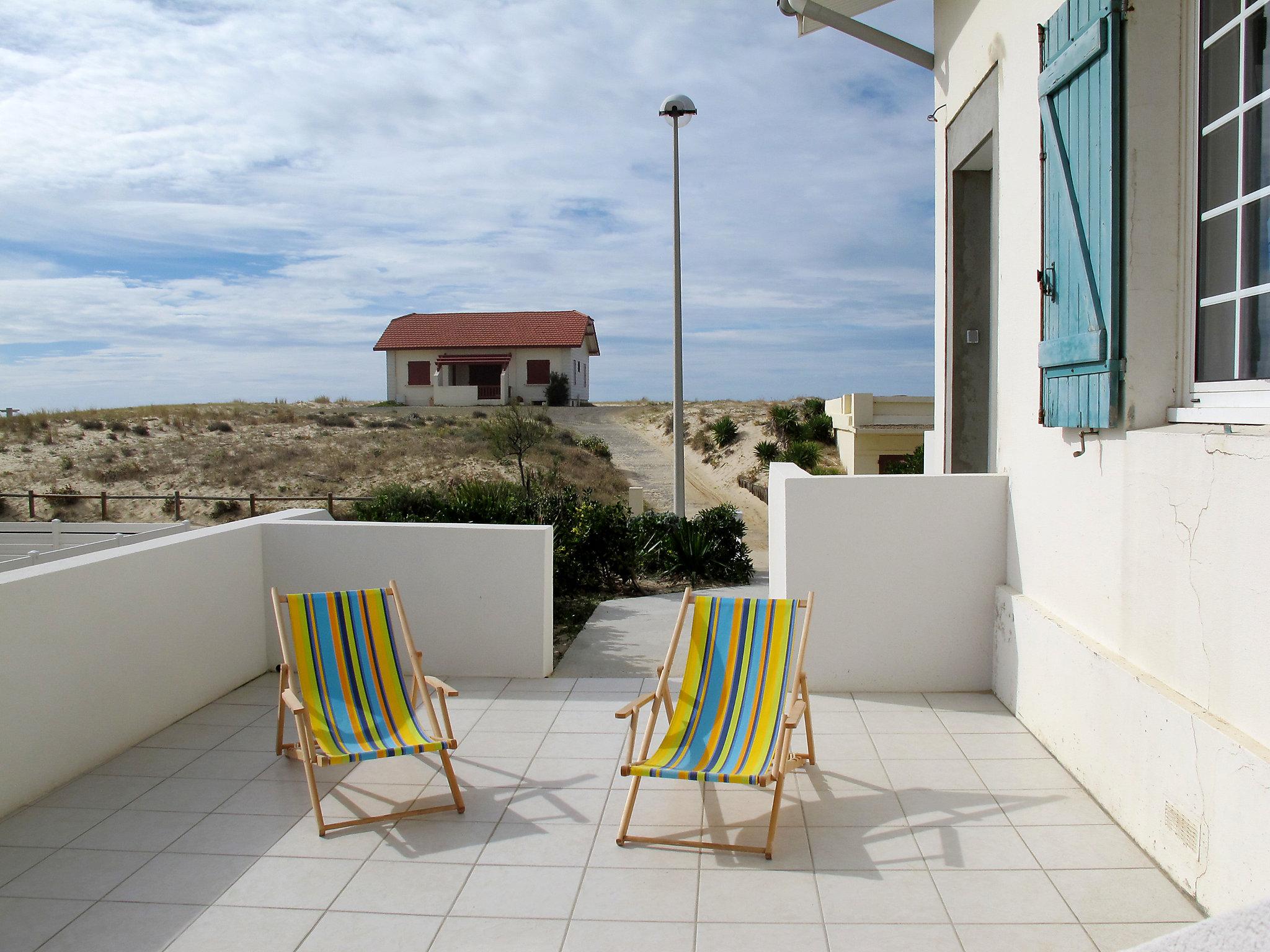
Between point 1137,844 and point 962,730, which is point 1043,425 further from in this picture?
point 1137,844

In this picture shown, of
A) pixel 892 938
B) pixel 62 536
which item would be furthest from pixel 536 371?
pixel 892 938

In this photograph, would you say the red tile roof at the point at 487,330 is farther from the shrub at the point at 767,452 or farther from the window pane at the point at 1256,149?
the window pane at the point at 1256,149

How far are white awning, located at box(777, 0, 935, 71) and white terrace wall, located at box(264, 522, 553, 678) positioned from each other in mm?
4209

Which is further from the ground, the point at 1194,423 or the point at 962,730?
the point at 1194,423

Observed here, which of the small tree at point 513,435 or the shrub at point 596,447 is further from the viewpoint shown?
the shrub at point 596,447

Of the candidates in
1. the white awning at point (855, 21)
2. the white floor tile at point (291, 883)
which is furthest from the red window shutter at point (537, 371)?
the white floor tile at point (291, 883)

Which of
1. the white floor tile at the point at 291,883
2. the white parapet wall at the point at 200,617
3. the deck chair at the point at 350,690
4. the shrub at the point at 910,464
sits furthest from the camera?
the shrub at the point at 910,464

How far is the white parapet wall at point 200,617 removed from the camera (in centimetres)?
385

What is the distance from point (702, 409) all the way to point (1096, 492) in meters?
32.1

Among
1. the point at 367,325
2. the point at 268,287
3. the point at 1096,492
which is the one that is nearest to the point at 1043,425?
the point at 1096,492

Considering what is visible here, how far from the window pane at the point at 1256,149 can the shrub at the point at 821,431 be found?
2236cm

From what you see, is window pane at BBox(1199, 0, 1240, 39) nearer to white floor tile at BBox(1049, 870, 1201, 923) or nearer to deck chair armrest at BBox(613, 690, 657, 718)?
white floor tile at BBox(1049, 870, 1201, 923)

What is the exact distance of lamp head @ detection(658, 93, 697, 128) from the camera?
10984 mm

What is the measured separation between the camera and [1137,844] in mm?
3188
